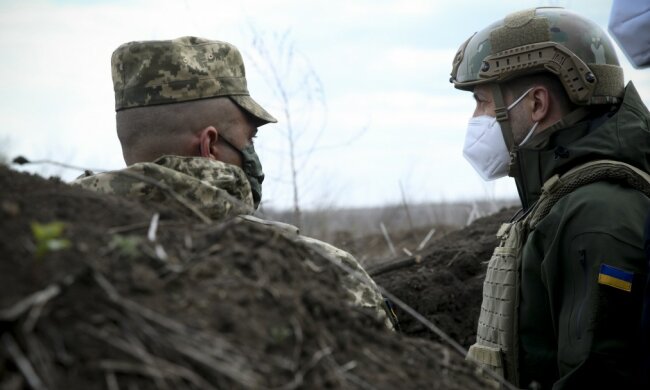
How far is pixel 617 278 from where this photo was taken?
10.7 feet

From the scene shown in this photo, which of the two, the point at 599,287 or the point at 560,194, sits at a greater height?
the point at 560,194

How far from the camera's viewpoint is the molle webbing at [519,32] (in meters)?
4.02

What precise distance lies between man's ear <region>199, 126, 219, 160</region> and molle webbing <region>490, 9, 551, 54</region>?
5.19ft

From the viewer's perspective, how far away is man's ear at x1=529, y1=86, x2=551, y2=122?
13.1ft

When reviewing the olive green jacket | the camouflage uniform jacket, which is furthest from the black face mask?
the olive green jacket

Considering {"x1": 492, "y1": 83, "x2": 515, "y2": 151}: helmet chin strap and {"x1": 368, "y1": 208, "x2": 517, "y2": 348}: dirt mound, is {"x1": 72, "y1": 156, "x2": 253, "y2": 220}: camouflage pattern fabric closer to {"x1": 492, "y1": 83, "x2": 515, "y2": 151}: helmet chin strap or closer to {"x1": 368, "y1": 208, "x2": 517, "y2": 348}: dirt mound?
{"x1": 492, "y1": 83, "x2": 515, "y2": 151}: helmet chin strap

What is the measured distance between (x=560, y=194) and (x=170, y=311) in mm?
2597

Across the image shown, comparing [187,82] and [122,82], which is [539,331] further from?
[122,82]

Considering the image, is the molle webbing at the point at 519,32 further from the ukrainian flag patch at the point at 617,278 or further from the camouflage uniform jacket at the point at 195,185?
the camouflage uniform jacket at the point at 195,185

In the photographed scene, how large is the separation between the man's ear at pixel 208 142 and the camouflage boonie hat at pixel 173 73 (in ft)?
0.57

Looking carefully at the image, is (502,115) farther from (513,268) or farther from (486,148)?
(513,268)

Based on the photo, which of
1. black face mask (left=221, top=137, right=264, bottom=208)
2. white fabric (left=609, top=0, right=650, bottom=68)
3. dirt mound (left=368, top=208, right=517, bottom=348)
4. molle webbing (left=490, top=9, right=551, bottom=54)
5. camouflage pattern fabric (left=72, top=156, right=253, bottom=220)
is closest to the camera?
A: camouflage pattern fabric (left=72, top=156, right=253, bottom=220)

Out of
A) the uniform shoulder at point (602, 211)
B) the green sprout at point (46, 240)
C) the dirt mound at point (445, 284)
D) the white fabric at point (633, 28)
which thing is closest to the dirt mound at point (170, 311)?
the green sprout at point (46, 240)

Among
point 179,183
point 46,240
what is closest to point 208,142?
point 179,183
